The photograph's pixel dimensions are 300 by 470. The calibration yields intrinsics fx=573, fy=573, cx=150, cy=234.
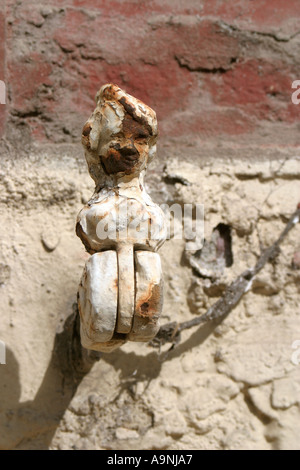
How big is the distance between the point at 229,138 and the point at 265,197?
0.45ft

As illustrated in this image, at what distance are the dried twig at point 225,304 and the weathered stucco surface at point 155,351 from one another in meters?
0.02

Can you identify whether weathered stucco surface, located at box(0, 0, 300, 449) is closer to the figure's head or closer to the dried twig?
the dried twig

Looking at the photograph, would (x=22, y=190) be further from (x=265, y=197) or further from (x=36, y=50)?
(x=265, y=197)

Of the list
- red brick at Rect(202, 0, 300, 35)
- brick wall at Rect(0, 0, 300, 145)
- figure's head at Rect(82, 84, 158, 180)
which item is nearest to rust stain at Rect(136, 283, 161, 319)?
figure's head at Rect(82, 84, 158, 180)

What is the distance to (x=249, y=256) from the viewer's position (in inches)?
42.4

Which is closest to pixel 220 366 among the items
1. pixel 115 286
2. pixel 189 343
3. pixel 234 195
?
pixel 189 343

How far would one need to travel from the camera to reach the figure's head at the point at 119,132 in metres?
0.72

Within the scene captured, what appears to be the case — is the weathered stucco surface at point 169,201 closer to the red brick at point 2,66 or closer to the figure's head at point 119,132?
the red brick at point 2,66

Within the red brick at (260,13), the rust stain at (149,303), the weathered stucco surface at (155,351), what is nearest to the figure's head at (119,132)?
the rust stain at (149,303)

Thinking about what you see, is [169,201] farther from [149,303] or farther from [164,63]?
[149,303]

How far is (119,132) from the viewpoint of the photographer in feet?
2.37

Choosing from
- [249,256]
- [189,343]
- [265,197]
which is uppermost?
[265,197]

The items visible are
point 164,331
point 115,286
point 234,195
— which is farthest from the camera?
point 234,195

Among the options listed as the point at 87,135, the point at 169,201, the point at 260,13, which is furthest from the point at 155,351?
the point at 260,13
